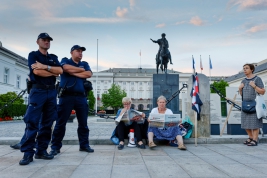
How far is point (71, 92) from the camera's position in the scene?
5004 mm

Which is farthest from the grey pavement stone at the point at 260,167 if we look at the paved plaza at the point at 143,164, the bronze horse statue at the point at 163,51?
the bronze horse statue at the point at 163,51

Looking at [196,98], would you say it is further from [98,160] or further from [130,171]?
[130,171]

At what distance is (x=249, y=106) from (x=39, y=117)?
194 inches

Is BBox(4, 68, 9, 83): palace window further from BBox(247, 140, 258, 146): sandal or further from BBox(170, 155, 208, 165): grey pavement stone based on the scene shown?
BBox(170, 155, 208, 165): grey pavement stone

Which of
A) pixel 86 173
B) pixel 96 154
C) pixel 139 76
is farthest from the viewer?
pixel 139 76

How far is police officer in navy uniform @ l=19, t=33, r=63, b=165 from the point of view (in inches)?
166

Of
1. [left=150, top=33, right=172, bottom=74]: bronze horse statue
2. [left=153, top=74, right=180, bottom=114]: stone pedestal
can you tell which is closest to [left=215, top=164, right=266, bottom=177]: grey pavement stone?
[left=153, top=74, right=180, bottom=114]: stone pedestal

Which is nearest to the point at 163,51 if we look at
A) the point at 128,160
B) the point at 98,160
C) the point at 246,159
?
the point at 246,159

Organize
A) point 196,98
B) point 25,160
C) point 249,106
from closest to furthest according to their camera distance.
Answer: point 25,160, point 249,106, point 196,98

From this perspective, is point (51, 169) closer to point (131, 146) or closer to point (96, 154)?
point (96, 154)

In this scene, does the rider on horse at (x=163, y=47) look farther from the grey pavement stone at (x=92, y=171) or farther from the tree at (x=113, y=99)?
the tree at (x=113, y=99)

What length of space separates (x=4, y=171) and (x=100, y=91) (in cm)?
8745

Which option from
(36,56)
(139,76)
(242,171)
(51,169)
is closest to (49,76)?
(36,56)

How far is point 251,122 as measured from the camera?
20.8ft
